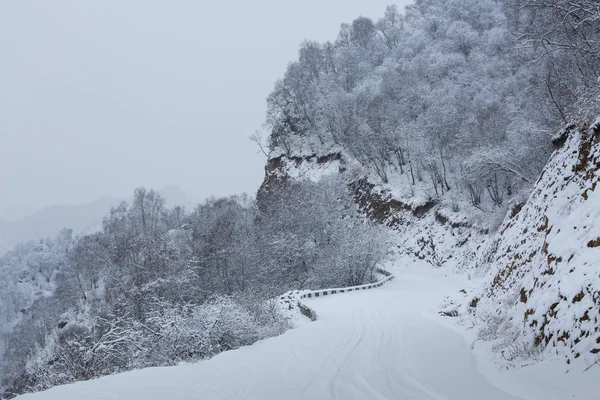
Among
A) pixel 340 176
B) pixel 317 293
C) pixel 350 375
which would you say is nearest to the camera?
pixel 350 375

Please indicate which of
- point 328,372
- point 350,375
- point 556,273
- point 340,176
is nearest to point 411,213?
point 340,176

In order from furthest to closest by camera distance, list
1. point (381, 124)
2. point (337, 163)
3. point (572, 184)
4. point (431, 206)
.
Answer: point (337, 163), point (381, 124), point (431, 206), point (572, 184)

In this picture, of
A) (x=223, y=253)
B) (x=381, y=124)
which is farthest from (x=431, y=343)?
(x=381, y=124)

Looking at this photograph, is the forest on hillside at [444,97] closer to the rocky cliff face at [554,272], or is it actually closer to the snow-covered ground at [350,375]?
the rocky cliff face at [554,272]

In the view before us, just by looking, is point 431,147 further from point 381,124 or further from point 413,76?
point 413,76

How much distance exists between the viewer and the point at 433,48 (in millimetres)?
48750

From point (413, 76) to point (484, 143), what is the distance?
20.3 metres

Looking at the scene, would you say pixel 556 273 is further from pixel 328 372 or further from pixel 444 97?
pixel 444 97

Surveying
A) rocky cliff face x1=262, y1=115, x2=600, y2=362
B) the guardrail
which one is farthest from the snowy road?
the guardrail

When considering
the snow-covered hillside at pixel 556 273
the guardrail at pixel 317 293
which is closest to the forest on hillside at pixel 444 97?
→ the snow-covered hillside at pixel 556 273

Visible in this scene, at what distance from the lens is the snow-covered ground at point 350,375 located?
219 inches

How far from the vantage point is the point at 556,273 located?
7121 millimetres

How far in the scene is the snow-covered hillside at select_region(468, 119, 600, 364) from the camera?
18.7 ft

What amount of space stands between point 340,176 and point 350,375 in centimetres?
3960
